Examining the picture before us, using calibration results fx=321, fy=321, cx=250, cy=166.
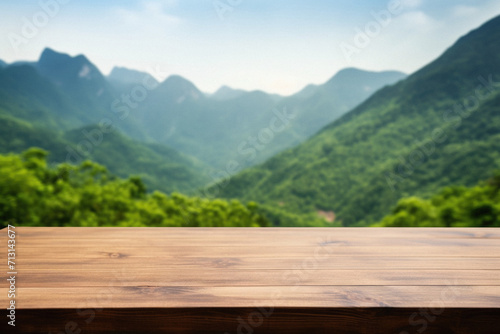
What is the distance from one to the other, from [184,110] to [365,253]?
57.3 meters

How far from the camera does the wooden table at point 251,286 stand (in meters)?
0.60

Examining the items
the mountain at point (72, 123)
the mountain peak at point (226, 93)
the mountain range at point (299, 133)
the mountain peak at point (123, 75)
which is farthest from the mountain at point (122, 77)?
the mountain peak at point (226, 93)

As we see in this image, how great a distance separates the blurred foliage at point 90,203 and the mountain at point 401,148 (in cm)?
914

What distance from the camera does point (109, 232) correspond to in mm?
1140

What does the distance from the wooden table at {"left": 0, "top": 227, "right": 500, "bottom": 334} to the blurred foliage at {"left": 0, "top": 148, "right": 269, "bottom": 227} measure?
502 cm

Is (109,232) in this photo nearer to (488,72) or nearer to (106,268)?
(106,268)

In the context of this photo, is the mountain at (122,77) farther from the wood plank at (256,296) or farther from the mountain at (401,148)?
the wood plank at (256,296)

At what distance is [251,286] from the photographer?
0.69 meters

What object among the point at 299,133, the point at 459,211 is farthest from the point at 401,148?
the point at 299,133

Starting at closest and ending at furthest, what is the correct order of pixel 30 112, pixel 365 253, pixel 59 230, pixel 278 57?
pixel 365 253 → pixel 59 230 → pixel 30 112 → pixel 278 57

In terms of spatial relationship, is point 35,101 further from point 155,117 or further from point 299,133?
point 299,133

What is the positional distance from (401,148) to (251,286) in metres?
30.6
